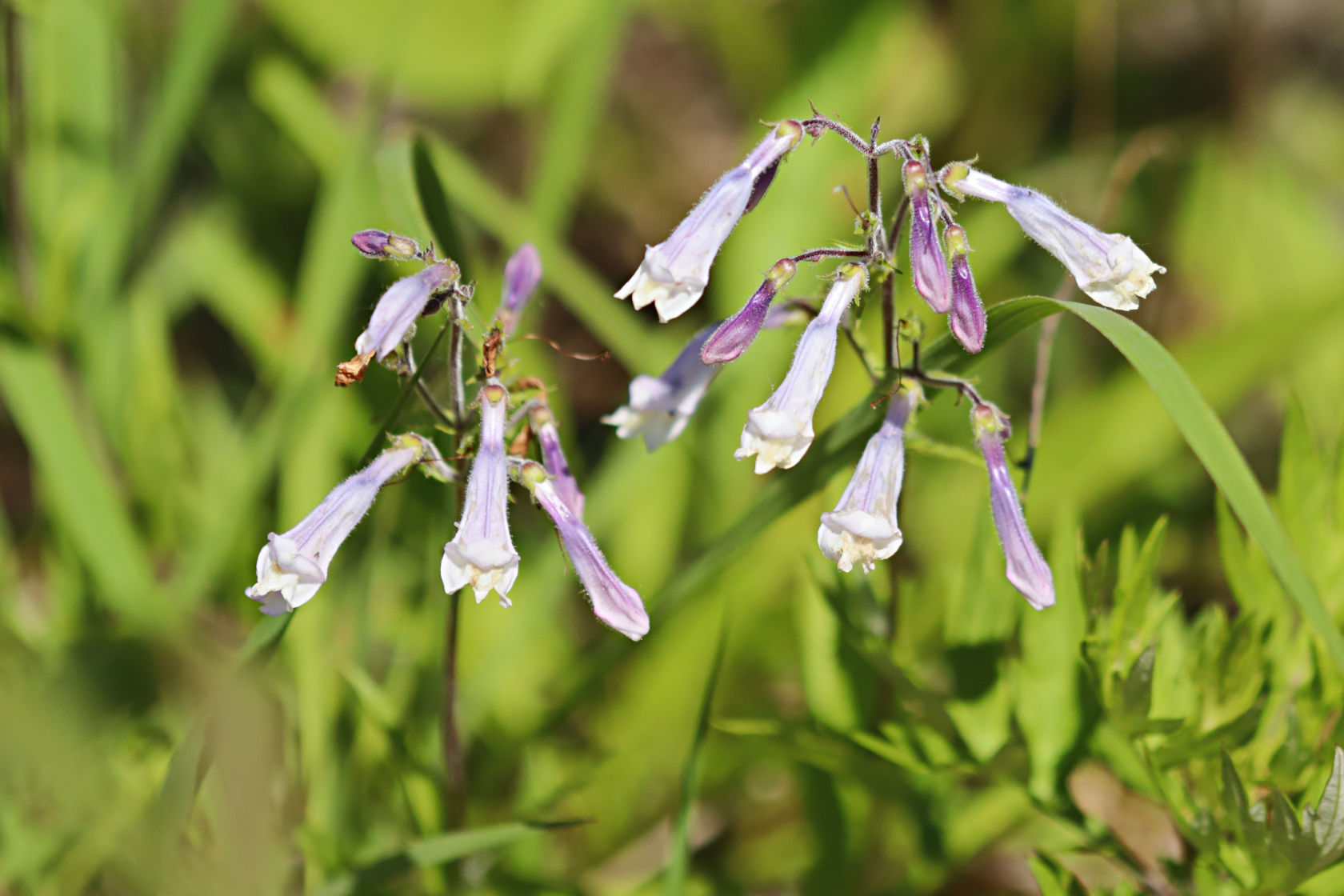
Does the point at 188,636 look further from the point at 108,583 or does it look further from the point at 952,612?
the point at 952,612

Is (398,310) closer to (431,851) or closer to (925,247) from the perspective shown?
(925,247)

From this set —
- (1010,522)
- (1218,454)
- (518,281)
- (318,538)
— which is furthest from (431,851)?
(1218,454)

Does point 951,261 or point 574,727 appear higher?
point 951,261

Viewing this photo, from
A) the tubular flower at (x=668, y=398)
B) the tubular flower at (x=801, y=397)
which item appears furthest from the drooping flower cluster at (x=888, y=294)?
the tubular flower at (x=668, y=398)

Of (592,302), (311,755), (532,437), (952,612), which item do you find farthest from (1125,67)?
(311,755)

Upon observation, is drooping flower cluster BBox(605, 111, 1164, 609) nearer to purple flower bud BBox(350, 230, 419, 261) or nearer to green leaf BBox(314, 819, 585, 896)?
purple flower bud BBox(350, 230, 419, 261)
